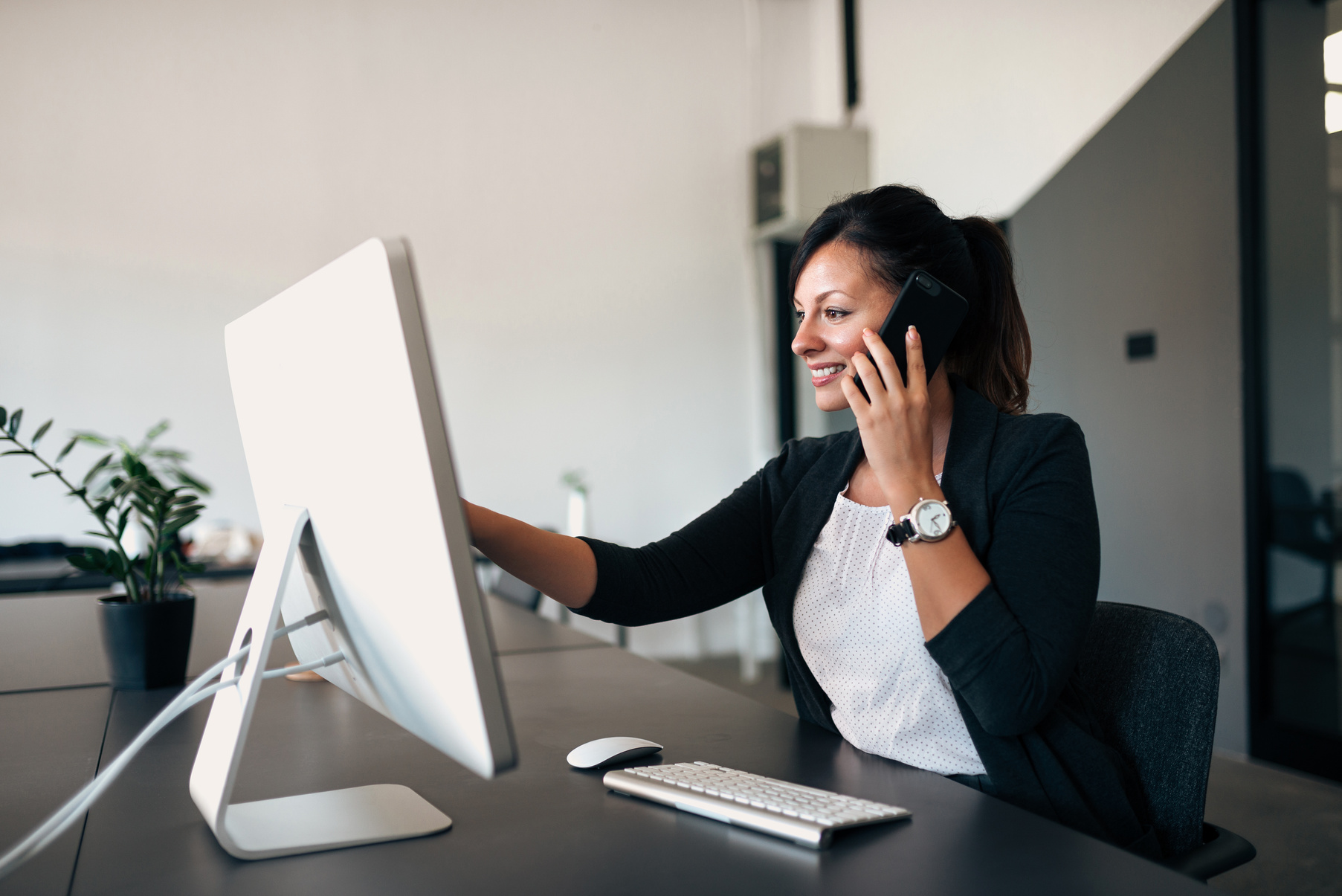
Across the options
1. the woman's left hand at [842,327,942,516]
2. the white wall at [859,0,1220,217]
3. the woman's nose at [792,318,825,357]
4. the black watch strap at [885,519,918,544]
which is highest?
the white wall at [859,0,1220,217]

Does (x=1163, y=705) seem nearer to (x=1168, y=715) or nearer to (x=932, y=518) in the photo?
(x=1168, y=715)

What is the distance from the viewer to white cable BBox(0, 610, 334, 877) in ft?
2.07

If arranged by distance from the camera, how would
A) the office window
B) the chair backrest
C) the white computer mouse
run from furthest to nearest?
the office window < the chair backrest < the white computer mouse

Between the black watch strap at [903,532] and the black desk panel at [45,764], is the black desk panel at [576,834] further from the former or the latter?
the black watch strap at [903,532]

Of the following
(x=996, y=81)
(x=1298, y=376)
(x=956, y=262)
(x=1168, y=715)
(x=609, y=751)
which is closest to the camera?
(x=609, y=751)

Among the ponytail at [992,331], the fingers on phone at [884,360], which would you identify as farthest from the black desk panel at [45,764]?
the ponytail at [992,331]

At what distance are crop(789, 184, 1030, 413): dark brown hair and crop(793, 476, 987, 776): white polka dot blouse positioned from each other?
0.24m

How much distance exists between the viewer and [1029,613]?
0.97 metres

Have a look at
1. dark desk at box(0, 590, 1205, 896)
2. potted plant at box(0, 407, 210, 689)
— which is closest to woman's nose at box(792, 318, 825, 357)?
dark desk at box(0, 590, 1205, 896)

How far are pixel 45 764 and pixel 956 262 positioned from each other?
127cm

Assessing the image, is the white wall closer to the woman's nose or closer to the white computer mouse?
the woman's nose

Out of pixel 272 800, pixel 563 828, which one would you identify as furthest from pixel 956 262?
pixel 272 800

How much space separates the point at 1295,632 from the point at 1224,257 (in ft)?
3.87

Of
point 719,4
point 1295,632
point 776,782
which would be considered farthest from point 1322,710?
point 719,4
